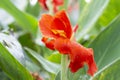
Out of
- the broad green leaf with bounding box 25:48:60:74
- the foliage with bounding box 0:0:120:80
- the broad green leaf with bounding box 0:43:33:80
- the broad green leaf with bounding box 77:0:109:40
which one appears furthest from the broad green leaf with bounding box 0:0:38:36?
the broad green leaf with bounding box 0:43:33:80

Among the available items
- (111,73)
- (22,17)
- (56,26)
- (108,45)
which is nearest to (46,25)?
(56,26)

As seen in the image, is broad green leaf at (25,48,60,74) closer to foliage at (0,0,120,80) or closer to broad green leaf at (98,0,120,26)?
foliage at (0,0,120,80)

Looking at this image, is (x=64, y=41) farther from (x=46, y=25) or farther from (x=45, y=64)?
(x=45, y=64)

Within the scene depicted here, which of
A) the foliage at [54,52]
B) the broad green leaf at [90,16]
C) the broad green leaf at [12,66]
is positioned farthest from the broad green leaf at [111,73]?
the broad green leaf at [90,16]

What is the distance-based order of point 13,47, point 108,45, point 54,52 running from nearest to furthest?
point 13,47 → point 108,45 → point 54,52

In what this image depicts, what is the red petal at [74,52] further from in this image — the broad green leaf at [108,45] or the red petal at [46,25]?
the broad green leaf at [108,45]

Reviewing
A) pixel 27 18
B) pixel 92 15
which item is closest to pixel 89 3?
pixel 92 15
